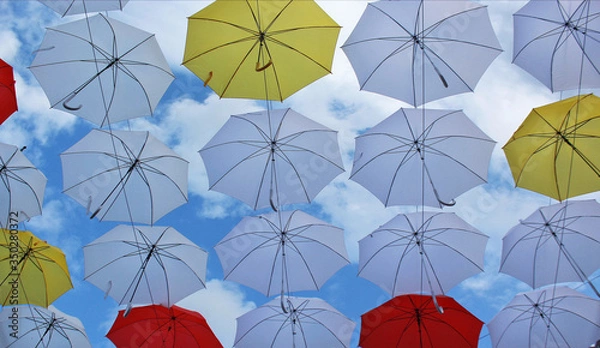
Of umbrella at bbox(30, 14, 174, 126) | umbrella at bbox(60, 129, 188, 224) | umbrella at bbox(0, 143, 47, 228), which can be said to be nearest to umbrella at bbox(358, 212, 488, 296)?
umbrella at bbox(60, 129, 188, 224)

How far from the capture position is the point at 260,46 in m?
11.9

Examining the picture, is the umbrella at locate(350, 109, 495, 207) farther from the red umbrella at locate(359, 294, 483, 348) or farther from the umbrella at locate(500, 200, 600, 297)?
the red umbrella at locate(359, 294, 483, 348)

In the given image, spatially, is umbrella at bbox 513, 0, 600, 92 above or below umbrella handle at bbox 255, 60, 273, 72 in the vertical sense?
above

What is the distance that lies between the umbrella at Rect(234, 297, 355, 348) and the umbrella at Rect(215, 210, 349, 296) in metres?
0.81

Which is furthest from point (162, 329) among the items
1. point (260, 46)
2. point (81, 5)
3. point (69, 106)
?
point (81, 5)

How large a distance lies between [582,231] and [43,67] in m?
13.4

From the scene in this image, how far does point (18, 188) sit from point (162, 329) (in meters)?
5.25

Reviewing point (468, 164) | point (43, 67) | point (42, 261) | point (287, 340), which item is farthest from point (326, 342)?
point (43, 67)

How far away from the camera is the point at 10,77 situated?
13336mm

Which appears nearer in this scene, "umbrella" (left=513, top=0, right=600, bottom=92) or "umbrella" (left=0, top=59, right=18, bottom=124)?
"umbrella" (left=513, top=0, right=600, bottom=92)

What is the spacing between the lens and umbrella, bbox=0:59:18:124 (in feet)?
43.3

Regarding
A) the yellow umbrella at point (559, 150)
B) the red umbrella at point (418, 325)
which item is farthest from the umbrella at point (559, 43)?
the red umbrella at point (418, 325)

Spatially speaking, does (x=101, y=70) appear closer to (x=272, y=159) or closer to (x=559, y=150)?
(x=272, y=159)

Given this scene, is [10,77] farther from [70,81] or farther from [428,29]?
[428,29]
